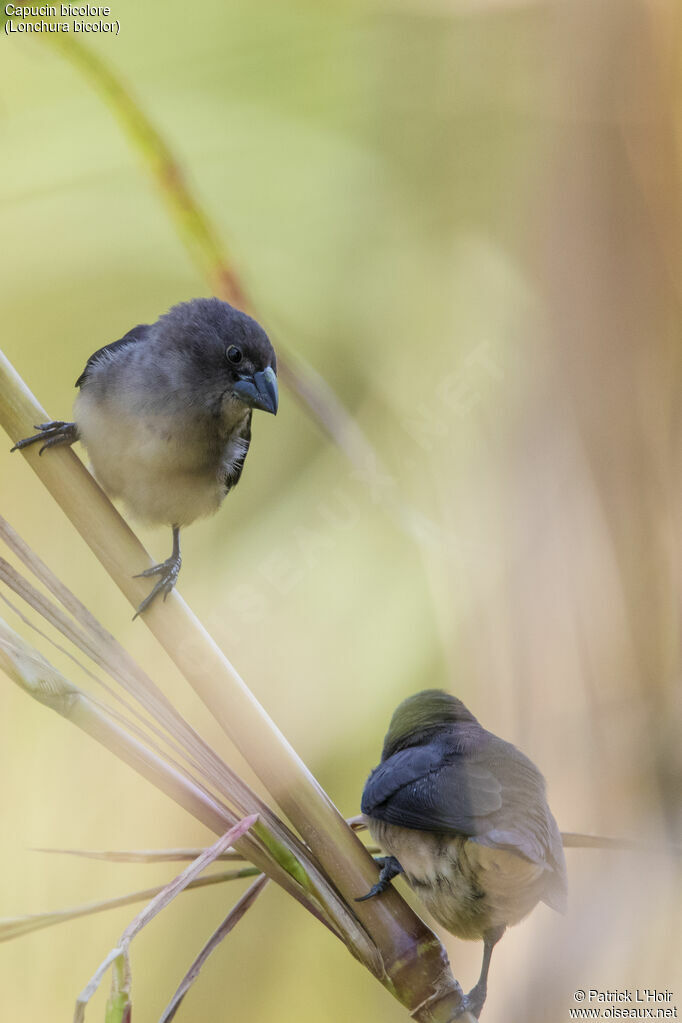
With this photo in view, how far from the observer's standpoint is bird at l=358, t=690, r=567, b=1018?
693 millimetres

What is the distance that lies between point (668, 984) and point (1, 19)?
3.50 feet

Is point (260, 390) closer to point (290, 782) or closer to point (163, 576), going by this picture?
point (163, 576)

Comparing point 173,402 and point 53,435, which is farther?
point 173,402

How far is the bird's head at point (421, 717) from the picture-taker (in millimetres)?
826

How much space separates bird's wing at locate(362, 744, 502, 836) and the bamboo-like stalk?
0.09m

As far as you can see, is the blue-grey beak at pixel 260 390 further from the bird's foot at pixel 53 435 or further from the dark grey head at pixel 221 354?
the bird's foot at pixel 53 435

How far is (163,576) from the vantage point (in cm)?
73

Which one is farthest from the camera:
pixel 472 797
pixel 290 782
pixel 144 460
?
pixel 144 460

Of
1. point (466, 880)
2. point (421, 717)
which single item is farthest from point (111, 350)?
point (466, 880)

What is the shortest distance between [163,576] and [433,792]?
0.30 metres

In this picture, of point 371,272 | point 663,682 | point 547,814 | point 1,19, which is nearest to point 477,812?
point 547,814

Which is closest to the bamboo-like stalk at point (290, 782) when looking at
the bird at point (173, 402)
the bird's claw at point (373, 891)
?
the bird's claw at point (373, 891)

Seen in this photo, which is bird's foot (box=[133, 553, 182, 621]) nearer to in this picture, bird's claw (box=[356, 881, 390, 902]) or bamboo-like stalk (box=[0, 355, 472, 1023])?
bamboo-like stalk (box=[0, 355, 472, 1023])

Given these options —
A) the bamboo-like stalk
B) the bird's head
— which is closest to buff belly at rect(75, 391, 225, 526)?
the bamboo-like stalk
